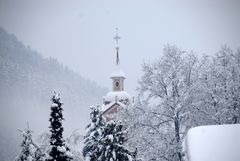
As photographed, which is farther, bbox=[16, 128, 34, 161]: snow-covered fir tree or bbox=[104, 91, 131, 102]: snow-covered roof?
bbox=[104, 91, 131, 102]: snow-covered roof

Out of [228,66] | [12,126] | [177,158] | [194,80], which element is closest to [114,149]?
[177,158]

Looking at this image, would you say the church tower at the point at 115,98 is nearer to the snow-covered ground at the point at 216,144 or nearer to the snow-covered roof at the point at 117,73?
the snow-covered roof at the point at 117,73

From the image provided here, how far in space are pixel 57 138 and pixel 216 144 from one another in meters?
10.5

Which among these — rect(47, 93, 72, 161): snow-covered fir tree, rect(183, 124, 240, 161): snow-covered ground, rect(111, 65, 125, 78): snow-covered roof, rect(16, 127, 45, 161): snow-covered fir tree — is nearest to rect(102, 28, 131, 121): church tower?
rect(111, 65, 125, 78): snow-covered roof

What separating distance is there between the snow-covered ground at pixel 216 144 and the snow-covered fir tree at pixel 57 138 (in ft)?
28.3

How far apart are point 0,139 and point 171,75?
10716 centimetres

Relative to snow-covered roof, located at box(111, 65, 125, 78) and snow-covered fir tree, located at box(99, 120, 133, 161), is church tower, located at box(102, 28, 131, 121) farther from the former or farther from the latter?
snow-covered fir tree, located at box(99, 120, 133, 161)

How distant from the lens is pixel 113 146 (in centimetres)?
2383

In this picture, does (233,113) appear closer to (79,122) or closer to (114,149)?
(114,149)

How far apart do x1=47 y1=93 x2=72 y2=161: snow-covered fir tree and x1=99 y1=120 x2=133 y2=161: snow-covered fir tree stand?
101 inches

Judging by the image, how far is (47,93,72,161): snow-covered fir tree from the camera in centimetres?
2152

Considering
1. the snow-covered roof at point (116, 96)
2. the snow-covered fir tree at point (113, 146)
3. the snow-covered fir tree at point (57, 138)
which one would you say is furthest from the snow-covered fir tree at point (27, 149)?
the snow-covered roof at point (116, 96)

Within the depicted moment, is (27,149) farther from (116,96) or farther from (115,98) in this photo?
(116,96)

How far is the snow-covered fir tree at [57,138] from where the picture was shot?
2152cm
